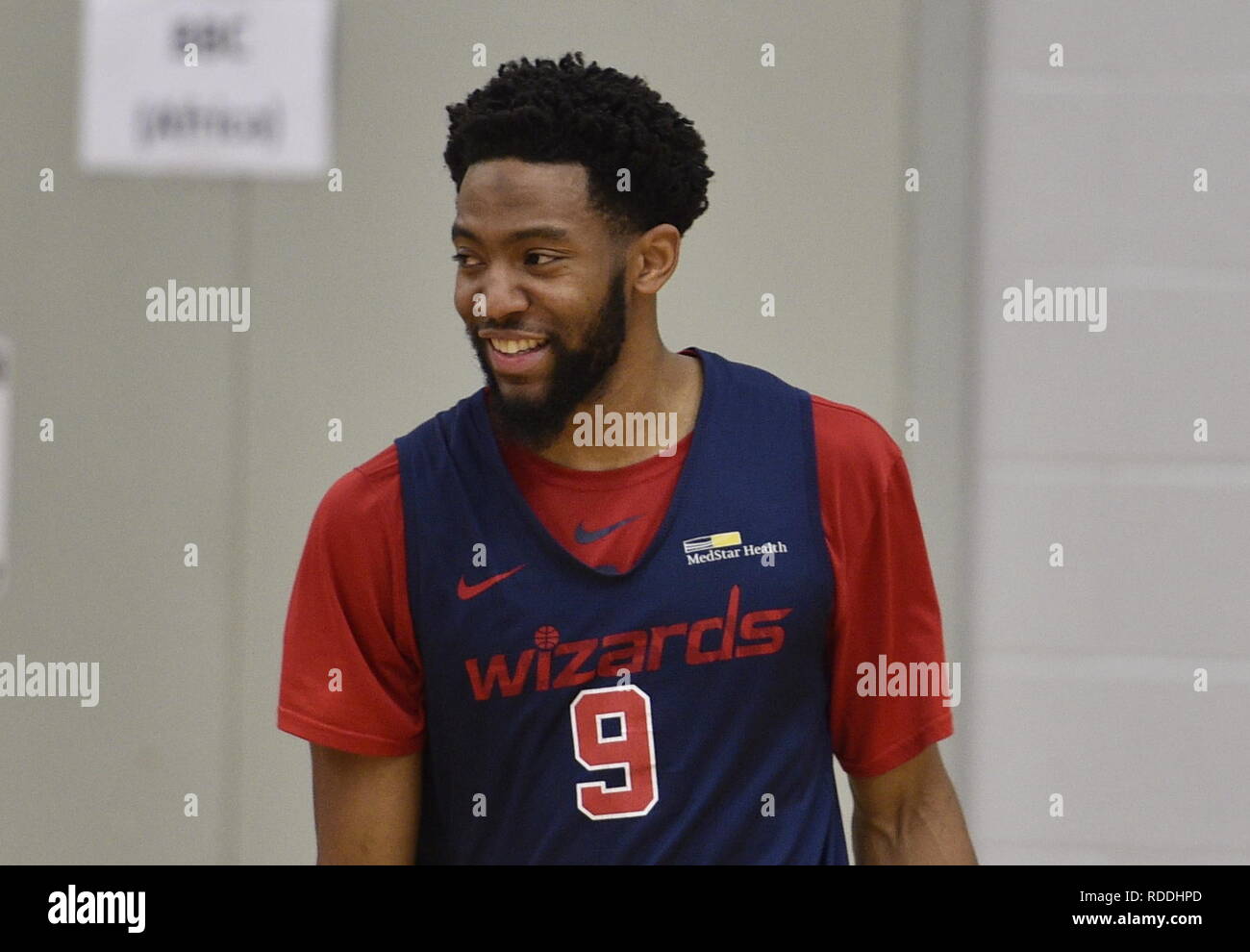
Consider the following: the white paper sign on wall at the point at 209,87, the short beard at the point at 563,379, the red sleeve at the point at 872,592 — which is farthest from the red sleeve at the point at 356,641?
the white paper sign on wall at the point at 209,87

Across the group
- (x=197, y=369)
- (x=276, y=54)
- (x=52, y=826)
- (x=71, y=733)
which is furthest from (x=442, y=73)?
(x=52, y=826)

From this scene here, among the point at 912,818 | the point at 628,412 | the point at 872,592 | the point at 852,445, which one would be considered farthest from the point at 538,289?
the point at 912,818

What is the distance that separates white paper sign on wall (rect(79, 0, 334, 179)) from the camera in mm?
2328

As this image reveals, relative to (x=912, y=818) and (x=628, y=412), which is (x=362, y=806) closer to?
(x=628, y=412)

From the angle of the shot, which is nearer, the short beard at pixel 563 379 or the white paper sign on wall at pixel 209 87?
the short beard at pixel 563 379

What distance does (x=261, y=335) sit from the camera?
238 cm

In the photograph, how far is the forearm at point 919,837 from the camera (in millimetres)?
1971

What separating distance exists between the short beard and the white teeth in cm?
2

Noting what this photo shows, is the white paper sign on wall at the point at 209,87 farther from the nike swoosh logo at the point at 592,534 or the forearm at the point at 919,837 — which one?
the forearm at the point at 919,837

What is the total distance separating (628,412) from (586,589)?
0.88 ft

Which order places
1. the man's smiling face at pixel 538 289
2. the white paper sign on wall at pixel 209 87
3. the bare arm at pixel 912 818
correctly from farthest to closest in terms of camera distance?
the white paper sign on wall at pixel 209 87, the bare arm at pixel 912 818, the man's smiling face at pixel 538 289

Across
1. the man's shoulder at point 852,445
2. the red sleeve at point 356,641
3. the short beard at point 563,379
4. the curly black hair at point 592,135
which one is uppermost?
the curly black hair at point 592,135

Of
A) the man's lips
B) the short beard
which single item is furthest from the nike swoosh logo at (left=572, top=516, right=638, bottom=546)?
the man's lips
